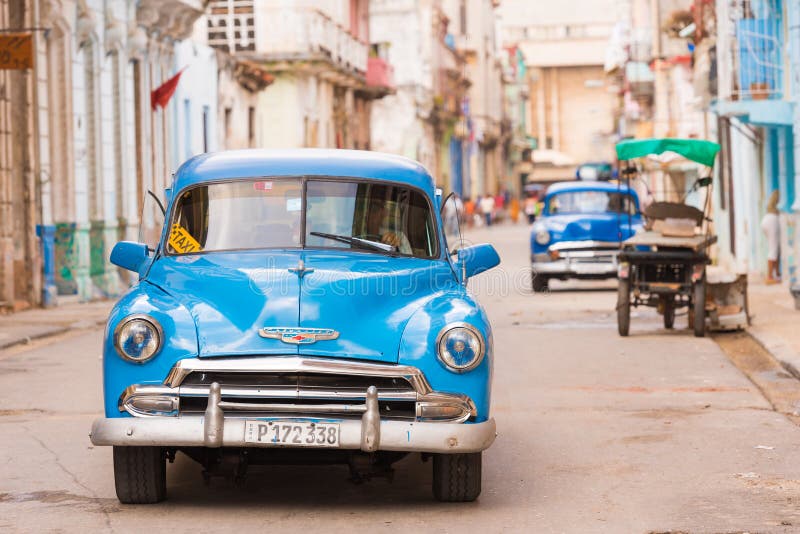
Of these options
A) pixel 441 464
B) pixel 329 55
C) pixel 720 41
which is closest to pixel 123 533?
pixel 441 464

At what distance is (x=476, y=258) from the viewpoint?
874cm

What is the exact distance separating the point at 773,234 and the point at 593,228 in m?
2.91

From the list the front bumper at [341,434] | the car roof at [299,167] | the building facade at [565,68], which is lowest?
the front bumper at [341,434]

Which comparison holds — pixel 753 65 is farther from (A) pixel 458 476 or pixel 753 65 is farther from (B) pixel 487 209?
(B) pixel 487 209

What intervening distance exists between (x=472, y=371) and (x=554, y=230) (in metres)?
17.8

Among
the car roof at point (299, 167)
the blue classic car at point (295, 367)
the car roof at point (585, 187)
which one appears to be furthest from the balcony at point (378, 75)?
the blue classic car at point (295, 367)

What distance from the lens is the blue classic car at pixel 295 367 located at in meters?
6.96

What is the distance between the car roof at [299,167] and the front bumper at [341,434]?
6.33 feet

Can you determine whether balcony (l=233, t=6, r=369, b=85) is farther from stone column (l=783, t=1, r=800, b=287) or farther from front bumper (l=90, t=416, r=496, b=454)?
front bumper (l=90, t=416, r=496, b=454)

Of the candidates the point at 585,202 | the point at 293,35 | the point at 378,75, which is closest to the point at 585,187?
the point at 585,202

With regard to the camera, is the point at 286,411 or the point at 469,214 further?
the point at 469,214

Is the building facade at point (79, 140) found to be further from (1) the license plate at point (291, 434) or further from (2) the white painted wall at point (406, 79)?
(2) the white painted wall at point (406, 79)

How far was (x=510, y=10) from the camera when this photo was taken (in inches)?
5320

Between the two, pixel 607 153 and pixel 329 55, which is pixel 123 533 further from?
pixel 607 153
